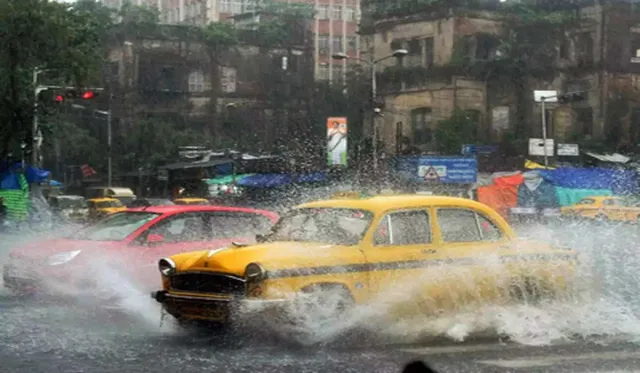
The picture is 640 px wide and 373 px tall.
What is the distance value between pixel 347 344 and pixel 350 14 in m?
Answer: 84.1

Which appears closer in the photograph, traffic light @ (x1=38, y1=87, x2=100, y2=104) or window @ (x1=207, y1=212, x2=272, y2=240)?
window @ (x1=207, y1=212, x2=272, y2=240)

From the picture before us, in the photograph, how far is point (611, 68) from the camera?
54.2m

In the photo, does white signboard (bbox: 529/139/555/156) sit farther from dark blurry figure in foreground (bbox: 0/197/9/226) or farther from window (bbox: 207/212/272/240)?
window (bbox: 207/212/272/240)

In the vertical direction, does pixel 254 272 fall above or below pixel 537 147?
above

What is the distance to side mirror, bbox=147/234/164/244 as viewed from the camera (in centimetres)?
1155

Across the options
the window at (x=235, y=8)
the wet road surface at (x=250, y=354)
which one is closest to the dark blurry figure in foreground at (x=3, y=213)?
the wet road surface at (x=250, y=354)

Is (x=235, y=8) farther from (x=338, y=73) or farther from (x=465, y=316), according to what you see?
(x=465, y=316)

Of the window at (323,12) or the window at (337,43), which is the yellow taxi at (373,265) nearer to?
the window at (337,43)

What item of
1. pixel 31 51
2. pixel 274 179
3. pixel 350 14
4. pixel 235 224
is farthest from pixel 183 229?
pixel 350 14

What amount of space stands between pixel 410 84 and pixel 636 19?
46.4 ft

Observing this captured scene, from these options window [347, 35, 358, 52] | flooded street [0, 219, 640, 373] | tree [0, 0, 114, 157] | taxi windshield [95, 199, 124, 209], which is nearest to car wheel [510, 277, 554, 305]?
flooded street [0, 219, 640, 373]

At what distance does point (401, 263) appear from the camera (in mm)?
9078

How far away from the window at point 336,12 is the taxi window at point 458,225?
80082mm

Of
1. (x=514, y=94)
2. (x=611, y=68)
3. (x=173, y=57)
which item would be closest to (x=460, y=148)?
(x=514, y=94)
